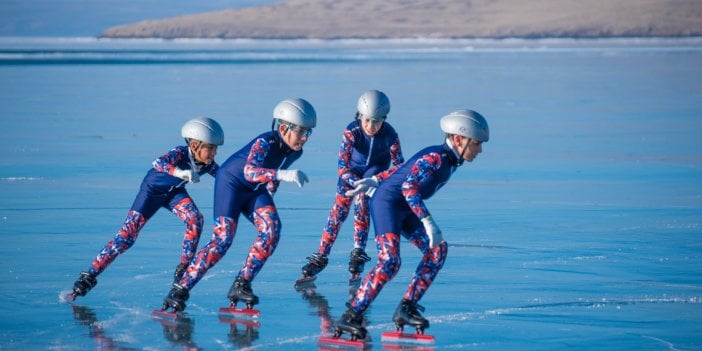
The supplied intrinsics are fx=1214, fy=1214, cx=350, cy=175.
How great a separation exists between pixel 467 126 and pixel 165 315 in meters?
2.11

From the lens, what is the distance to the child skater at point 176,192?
25.0ft

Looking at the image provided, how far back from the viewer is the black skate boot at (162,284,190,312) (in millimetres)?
7117

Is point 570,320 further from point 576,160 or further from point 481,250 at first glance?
point 576,160

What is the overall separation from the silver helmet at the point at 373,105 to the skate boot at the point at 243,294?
163cm

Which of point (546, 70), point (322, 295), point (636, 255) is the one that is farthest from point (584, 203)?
point (546, 70)

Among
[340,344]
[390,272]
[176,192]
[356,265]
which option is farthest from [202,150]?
[340,344]

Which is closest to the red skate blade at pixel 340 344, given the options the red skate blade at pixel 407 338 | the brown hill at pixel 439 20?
the red skate blade at pixel 407 338

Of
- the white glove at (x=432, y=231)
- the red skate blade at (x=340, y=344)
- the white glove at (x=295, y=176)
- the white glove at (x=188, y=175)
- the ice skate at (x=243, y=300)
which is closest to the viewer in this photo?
the white glove at (x=432, y=231)

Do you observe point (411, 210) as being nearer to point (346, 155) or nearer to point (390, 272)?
point (390, 272)

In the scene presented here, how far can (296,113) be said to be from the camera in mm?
7195

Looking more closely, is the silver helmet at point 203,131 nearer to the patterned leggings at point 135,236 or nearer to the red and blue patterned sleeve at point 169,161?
the red and blue patterned sleeve at point 169,161

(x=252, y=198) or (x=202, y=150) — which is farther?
(x=202, y=150)

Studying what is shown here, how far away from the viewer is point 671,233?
9.95 meters

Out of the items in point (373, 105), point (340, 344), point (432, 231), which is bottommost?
point (340, 344)
